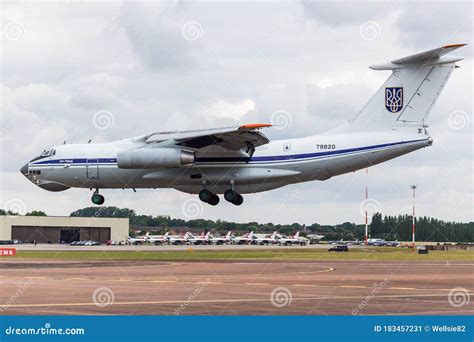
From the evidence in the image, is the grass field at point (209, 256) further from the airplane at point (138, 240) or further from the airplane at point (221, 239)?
the airplane at point (221, 239)

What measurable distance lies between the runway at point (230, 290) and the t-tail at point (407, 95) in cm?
975

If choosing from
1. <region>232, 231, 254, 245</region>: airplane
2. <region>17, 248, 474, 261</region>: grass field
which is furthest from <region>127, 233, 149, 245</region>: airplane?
<region>17, 248, 474, 261</region>: grass field

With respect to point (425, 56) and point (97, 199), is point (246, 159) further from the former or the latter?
point (425, 56)

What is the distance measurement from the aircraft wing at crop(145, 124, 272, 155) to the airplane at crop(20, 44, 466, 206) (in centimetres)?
5

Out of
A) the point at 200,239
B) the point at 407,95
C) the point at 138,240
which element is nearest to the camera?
the point at 407,95

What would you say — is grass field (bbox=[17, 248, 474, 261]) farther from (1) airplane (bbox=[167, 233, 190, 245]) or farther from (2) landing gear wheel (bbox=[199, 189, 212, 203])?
(1) airplane (bbox=[167, 233, 190, 245])

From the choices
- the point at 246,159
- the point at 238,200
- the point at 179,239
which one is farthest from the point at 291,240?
the point at 246,159

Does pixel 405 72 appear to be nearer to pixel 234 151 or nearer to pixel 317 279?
pixel 234 151

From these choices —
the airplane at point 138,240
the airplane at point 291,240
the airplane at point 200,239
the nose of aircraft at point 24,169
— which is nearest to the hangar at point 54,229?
the airplane at point 138,240

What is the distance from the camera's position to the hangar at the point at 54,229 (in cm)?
11000

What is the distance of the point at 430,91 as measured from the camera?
157ft

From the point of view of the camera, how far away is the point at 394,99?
158ft

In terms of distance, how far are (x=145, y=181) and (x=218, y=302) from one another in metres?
26.9

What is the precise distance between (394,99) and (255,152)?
27.9 ft
